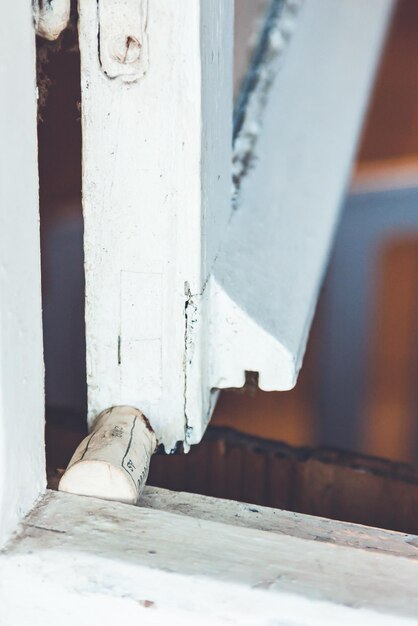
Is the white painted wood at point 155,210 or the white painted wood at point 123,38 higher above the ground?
the white painted wood at point 123,38

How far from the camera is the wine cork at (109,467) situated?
630 mm

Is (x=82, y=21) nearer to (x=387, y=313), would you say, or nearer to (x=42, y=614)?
(x=42, y=614)

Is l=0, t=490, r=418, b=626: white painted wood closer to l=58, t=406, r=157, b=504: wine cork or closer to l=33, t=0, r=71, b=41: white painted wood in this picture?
l=58, t=406, r=157, b=504: wine cork

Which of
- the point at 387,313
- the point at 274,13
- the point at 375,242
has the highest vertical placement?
the point at 274,13

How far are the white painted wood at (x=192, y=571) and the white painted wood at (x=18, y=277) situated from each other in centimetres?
4

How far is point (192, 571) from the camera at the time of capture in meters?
0.55

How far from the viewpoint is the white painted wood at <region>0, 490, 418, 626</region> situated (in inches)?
21.1

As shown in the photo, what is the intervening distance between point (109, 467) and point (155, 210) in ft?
0.69

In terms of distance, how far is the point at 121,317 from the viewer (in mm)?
710

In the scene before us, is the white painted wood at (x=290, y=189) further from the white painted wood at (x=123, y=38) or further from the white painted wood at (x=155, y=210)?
the white painted wood at (x=123, y=38)

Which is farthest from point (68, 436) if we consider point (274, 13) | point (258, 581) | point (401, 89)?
point (401, 89)

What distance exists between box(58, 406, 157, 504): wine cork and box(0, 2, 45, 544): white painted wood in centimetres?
3

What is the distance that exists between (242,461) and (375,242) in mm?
1419

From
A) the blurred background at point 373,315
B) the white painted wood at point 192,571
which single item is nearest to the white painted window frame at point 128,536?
the white painted wood at point 192,571
